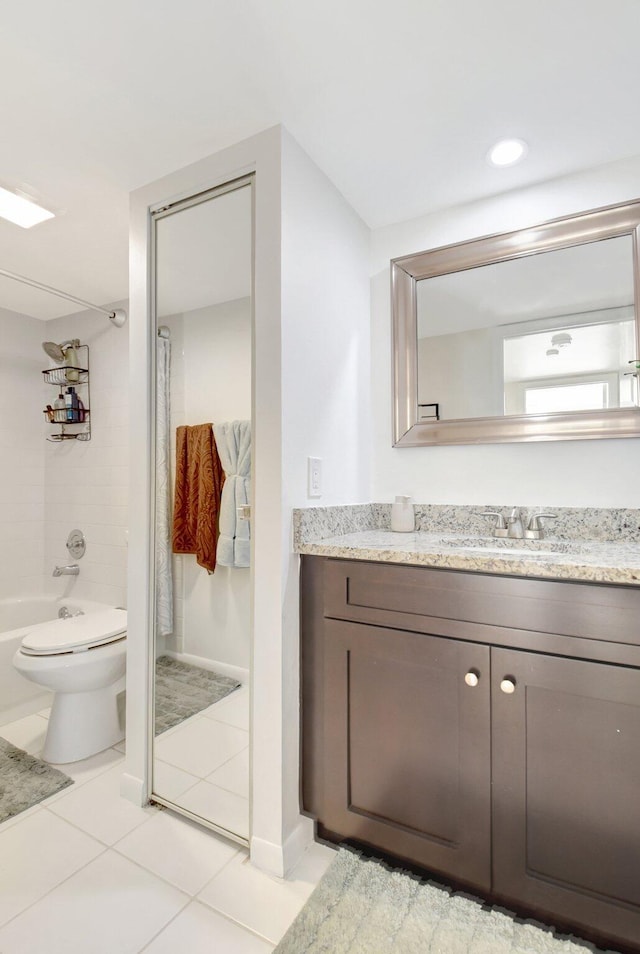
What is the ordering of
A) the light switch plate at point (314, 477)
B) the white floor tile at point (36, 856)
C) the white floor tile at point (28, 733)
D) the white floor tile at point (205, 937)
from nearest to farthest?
the white floor tile at point (205, 937) < the white floor tile at point (36, 856) < the light switch plate at point (314, 477) < the white floor tile at point (28, 733)

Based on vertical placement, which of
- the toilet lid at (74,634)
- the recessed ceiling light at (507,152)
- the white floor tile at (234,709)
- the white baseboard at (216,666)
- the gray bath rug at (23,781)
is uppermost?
the recessed ceiling light at (507,152)

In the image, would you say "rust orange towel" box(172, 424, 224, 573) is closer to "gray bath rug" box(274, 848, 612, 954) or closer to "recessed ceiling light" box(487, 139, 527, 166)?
"gray bath rug" box(274, 848, 612, 954)

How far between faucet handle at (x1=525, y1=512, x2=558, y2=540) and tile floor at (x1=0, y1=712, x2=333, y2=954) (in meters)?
1.18

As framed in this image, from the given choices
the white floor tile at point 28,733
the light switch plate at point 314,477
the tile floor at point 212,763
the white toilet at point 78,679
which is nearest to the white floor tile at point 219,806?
the tile floor at point 212,763

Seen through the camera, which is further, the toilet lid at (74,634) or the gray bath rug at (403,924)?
the toilet lid at (74,634)

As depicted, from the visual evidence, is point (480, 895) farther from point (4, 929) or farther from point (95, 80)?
point (95, 80)

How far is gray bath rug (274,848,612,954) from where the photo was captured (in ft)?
3.67

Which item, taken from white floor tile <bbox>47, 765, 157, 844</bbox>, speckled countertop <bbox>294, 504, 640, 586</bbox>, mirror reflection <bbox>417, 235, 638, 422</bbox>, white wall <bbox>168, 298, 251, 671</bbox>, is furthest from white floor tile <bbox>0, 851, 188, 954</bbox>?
mirror reflection <bbox>417, 235, 638, 422</bbox>

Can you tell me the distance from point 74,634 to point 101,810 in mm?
708

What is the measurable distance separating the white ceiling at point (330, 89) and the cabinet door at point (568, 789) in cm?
152

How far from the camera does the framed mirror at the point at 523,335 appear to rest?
1592 mm

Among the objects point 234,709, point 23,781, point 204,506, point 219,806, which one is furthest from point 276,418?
point 23,781

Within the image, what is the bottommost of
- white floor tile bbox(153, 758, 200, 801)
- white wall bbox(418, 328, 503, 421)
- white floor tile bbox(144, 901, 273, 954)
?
white floor tile bbox(144, 901, 273, 954)

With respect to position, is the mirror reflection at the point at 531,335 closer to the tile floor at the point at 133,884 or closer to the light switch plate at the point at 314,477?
the light switch plate at the point at 314,477
